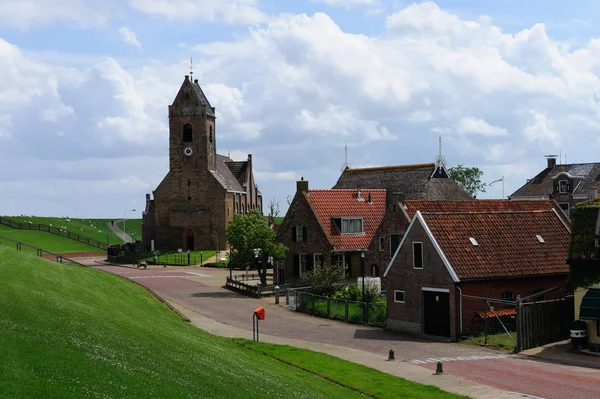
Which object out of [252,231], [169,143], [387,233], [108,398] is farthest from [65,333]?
[169,143]

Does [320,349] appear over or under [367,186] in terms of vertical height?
under

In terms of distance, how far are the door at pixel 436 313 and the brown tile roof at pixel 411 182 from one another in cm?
2543

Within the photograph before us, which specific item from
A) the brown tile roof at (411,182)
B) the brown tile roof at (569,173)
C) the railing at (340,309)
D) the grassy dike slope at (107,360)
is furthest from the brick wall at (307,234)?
the brown tile roof at (569,173)

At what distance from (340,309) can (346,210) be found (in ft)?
55.7

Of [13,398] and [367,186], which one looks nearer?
[13,398]

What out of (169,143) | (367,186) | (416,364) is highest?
(169,143)

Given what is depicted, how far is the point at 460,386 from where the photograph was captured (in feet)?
83.5

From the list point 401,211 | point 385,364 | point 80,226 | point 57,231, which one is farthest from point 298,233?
point 80,226

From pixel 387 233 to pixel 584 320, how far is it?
20.4 meters

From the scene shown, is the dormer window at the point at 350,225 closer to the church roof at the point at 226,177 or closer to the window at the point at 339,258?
the window at the point at 339,258

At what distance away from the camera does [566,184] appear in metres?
79.4

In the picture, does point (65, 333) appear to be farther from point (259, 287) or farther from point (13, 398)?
point (259, 287)

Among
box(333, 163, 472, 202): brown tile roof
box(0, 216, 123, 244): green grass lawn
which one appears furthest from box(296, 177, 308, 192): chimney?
box(0, 216, 123, 244): green grass lawn

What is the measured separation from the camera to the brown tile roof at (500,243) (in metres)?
38.3
